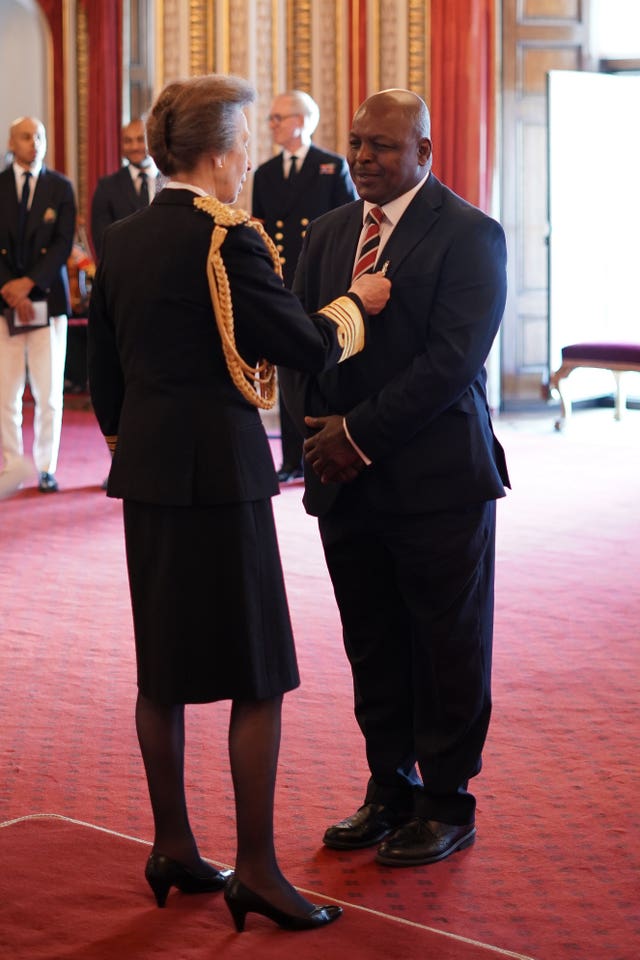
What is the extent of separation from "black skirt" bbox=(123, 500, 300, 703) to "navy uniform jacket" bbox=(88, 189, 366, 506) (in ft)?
0.16

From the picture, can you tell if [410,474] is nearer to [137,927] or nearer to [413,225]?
[413,225]

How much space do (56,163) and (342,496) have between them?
32.5 ft

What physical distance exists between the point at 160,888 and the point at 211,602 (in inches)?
22.1

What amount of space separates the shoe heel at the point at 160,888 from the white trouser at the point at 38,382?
15.1ft

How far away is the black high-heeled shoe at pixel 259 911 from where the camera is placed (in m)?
2.38

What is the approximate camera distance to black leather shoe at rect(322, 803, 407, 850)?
9.07 feet

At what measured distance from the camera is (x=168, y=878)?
2477 mm

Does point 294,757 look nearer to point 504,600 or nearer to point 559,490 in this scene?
point 504,600

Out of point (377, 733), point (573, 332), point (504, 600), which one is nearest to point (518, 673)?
point (504, 600)

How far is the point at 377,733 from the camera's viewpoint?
2.78 m

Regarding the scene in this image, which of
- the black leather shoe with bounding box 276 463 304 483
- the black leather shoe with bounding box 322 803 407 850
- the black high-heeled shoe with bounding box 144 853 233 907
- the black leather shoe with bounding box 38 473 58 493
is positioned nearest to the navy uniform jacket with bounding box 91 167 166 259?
the black leather shoe with bounding box 38 473 58 493

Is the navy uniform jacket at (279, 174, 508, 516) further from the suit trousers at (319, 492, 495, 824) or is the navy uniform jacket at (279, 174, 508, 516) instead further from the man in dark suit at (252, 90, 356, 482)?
the man in dark suit at (252, 90, 356, 482)

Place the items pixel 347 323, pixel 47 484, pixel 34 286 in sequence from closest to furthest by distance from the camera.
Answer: pixel 347 323
pixel 34 286
pixel 47 484

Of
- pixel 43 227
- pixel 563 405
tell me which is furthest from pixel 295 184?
pixel 563 405
